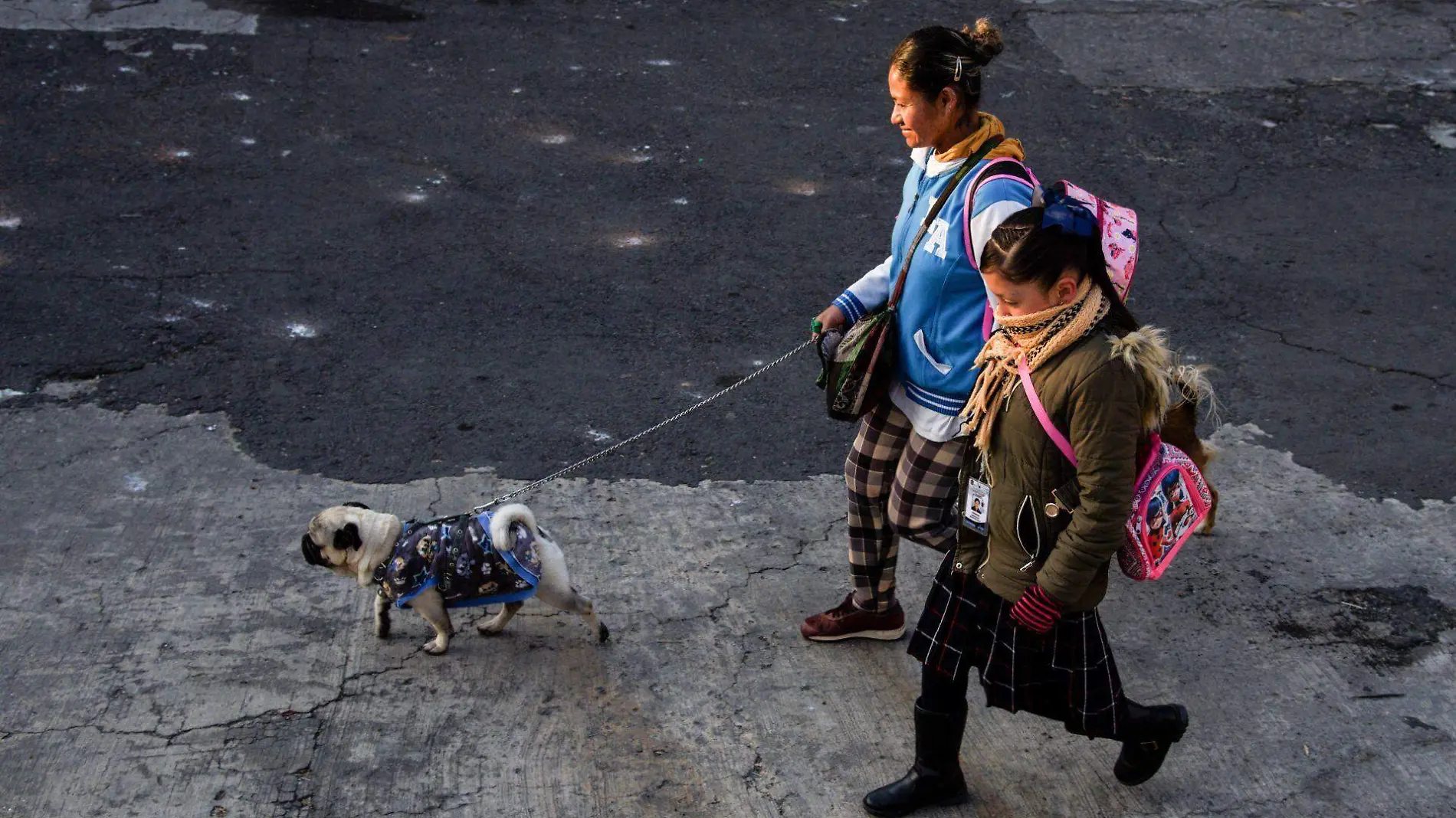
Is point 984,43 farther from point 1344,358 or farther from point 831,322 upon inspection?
point 1344,358

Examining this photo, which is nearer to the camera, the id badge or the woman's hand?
the id badge

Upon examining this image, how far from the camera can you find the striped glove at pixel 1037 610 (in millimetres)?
2988

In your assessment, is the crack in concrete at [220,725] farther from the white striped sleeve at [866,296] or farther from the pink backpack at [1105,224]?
the pink backpack at [1105,224]

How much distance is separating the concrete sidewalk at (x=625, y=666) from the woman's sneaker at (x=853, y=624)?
5cm

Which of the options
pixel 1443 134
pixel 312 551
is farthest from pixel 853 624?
pixel 1443 134

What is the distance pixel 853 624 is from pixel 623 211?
11.6 feet

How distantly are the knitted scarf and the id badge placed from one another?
0.10 m

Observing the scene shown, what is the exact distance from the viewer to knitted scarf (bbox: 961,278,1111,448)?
9.40 ft

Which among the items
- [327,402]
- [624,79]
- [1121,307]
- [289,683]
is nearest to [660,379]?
[327,402]

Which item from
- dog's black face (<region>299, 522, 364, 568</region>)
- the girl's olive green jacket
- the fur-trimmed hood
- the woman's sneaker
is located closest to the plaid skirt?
the girl's olive green jacket

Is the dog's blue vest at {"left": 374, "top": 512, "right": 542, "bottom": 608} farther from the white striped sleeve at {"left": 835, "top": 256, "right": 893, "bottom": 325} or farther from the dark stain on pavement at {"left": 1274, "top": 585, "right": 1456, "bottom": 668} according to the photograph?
the dark stain on pavement at {"left": 1274, "top": 585, "right": 1456, "bottom": 668}

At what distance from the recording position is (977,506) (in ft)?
10.4

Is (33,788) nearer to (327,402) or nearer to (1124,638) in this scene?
(327,402)

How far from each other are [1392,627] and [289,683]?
361cm
